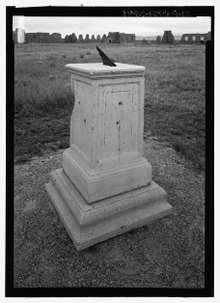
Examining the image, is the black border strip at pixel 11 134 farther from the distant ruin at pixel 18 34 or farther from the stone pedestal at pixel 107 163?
the stone pedestal at pixel 107 163

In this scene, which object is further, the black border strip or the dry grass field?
the dry grass field

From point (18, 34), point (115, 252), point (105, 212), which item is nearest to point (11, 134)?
point (18, 34)

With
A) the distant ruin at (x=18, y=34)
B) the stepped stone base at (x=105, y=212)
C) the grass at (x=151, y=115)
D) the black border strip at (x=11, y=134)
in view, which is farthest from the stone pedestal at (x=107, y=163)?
the grass at (x=151, y=115)

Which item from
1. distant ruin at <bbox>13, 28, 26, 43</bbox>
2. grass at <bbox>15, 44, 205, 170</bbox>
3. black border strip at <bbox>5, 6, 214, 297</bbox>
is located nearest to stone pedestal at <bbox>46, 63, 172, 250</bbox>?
black border strip at <bbox>5, 6, 214, 297</bbox>

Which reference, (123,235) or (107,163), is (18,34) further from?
(123,235)

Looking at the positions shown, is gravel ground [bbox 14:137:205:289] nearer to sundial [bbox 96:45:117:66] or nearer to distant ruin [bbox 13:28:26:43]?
sundial [bbox 96:45:117:66]

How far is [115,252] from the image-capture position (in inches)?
114

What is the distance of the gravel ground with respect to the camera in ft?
8.64

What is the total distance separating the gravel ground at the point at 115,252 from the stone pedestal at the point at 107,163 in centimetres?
16

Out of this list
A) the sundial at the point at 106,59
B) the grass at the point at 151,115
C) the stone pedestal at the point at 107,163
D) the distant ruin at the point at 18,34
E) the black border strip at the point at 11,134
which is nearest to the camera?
the black border strip at the point at 11,134

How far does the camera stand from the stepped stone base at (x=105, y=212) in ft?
9.68

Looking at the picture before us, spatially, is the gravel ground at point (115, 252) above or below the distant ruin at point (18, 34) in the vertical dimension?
below

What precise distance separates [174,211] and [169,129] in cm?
325

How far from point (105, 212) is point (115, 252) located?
1.49 feet
